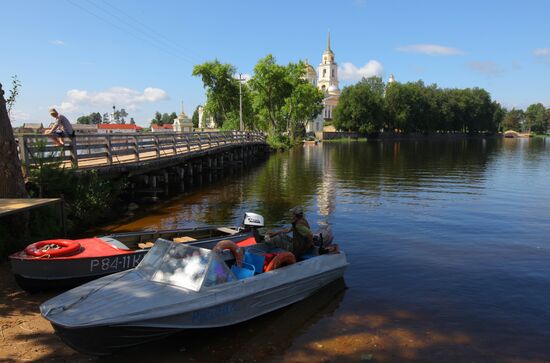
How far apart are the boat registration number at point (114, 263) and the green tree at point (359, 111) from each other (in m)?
100

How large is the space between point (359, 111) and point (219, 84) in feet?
132

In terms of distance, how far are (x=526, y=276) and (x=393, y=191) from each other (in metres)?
13.2

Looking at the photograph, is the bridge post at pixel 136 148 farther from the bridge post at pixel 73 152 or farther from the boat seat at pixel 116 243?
the boat seat at pixel 116 243

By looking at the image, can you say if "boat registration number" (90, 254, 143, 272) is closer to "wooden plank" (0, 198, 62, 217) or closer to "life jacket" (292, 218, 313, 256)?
"wooden plank" (0, 198, 62, 217)

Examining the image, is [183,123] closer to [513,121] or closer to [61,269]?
[61,269]

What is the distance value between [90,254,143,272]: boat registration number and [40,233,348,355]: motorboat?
1.36 metres

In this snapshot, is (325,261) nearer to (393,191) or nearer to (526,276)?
(526,276)

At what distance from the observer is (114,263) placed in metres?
8.24

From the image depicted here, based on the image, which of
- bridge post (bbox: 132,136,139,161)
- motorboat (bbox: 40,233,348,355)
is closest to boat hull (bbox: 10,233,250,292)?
motorboat (bbox: 40,233,348,355)

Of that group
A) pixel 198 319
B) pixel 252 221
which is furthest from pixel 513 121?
pixel 198 319

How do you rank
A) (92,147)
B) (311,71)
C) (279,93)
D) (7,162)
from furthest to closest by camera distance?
1. (311,71)
2. (279,93)
3. (92,147)
4. (7,162)

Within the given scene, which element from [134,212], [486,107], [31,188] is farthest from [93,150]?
[486,107]

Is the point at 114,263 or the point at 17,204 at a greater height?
the point at 17,204

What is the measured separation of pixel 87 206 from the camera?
13531 millimetres
